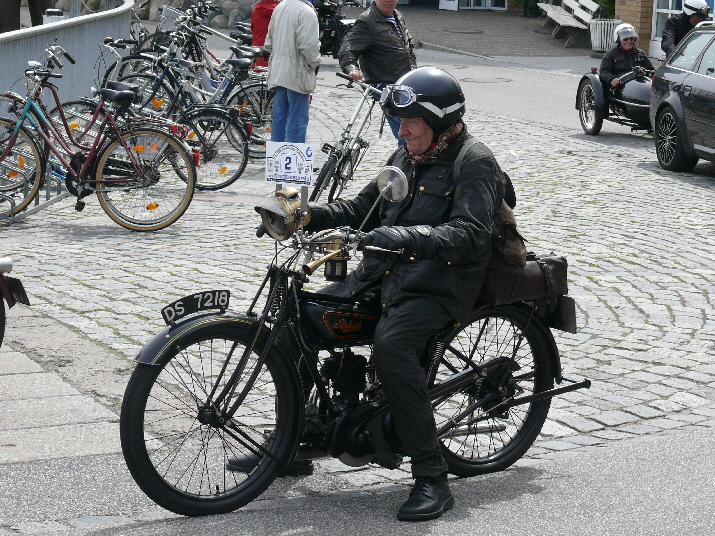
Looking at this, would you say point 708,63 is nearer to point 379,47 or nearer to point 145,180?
point 379,47

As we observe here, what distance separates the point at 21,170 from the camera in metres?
10.1

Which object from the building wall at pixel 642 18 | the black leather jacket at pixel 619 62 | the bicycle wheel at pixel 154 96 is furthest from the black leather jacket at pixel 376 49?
the building wall at pixel 642 18

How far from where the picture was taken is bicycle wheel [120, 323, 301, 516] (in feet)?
13.9

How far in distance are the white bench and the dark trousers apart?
25.3 m

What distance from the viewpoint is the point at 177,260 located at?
8.77m

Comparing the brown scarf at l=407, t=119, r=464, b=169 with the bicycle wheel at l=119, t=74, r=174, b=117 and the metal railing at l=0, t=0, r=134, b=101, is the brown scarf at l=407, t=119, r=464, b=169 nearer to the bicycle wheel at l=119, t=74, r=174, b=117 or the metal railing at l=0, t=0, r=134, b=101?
the metal railing at l=0, t=0, r=134, b=101

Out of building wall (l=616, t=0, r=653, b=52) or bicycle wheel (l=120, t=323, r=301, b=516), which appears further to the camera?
building wall (l=616, t=0, r=653, b=52)

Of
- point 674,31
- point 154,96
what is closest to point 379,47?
point 154,96

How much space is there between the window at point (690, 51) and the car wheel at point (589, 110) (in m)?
1.89

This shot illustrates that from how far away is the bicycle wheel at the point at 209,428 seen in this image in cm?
423

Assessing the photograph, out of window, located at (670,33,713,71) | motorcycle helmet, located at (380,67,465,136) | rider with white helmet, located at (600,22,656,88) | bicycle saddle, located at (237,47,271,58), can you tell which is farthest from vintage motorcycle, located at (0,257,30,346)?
rider with white helmet, located at (600,22,656,88)

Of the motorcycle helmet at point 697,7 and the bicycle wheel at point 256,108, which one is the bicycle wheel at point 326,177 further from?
the motorcycle helmet at point 697,7

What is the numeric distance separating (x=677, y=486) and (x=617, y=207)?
666 centimetres

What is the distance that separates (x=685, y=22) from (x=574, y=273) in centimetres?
1199
